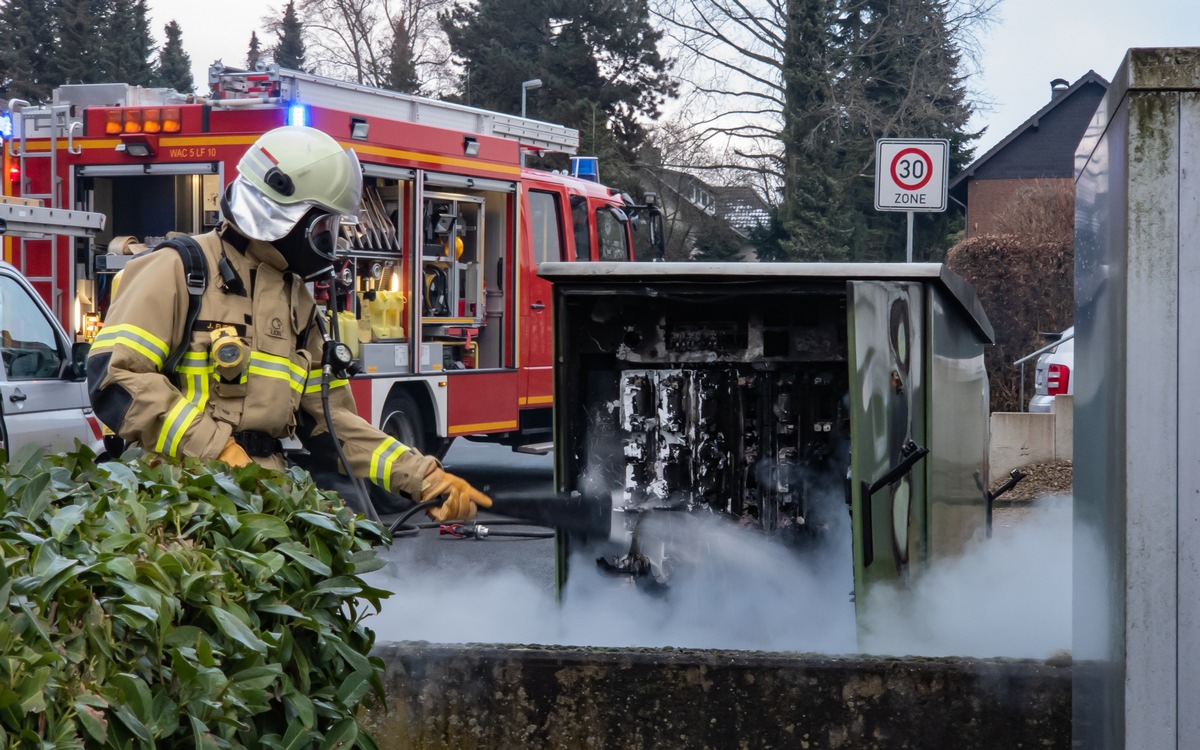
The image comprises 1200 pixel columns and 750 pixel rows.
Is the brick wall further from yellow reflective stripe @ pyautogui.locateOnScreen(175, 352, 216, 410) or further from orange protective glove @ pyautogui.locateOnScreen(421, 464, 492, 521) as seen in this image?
yellow reflective stripe @ pyautogui.locateOnScreen(175, 352, 216, 410)

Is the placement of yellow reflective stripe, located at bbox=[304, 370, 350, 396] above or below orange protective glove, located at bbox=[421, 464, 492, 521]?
above

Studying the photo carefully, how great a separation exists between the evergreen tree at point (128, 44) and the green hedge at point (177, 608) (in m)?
47.9

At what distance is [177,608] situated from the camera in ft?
5.61

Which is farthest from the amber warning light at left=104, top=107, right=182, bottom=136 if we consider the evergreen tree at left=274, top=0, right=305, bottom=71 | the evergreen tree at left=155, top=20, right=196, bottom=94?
the evergreen tree at left=155, top=20, right=196, bottom=94

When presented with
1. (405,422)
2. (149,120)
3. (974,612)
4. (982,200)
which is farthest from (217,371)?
(982,200)

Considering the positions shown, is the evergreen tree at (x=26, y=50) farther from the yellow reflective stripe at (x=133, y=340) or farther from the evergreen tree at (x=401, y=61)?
the yellow reflective stripe at (x=133, y=340)

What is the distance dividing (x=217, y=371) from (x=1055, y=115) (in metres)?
45.2

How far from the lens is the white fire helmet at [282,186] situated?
3.48m

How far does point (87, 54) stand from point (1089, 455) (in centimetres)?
4931

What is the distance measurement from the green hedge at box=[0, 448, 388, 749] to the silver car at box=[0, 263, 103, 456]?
163 inches

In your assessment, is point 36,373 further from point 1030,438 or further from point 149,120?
point 1030,438

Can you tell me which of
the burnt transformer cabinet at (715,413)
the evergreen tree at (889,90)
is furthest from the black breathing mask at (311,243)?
the evergreen tree at (889,90)

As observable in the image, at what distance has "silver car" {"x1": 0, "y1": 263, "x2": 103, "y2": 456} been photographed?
6.07 m

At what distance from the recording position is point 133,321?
329 cm
